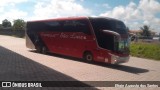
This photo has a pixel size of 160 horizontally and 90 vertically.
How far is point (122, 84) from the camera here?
11.3 metres

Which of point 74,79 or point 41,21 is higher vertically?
point 41,21

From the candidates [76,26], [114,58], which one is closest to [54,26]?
[76,26]

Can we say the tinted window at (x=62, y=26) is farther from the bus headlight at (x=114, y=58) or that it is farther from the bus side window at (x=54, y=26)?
the bus headlight at (x=114, y=58)

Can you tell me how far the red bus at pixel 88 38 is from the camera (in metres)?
A: 16.1

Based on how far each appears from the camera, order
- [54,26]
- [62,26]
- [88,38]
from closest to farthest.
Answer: [88,38], [62,26], [54,26]

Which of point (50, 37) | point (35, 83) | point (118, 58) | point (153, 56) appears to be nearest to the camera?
point (35, 83)

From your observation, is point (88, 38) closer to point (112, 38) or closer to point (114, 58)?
point (112, 38)

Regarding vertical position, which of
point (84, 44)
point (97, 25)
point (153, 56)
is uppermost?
point (97, 25)

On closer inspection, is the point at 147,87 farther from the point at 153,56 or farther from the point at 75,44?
the point at 153,56

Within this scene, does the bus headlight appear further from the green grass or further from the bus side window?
the green grass

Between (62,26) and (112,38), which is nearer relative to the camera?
(112,38)

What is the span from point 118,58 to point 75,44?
419cm

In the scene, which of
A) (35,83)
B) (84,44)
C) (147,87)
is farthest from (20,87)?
(84,44)

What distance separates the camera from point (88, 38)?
17.6m
